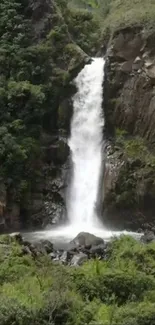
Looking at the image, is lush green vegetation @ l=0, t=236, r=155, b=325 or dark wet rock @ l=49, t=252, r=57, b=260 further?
dark wet rock @ l=49, t=252, r=57, b=260

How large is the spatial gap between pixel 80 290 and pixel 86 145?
19.8 m

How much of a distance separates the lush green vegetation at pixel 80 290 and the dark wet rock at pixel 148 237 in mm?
6878

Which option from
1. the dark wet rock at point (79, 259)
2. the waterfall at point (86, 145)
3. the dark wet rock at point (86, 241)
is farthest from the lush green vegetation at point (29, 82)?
the dark wet rock at point (79, 259)

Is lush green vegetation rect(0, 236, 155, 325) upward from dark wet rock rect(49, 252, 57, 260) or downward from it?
downward

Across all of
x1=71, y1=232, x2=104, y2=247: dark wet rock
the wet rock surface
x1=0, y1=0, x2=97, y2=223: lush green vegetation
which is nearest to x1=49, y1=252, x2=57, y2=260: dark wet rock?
the wet rock surface

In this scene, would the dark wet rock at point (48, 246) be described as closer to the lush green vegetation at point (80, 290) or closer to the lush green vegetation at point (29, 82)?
the lush green vegetation at point (80, 290)

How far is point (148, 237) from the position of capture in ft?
88.4

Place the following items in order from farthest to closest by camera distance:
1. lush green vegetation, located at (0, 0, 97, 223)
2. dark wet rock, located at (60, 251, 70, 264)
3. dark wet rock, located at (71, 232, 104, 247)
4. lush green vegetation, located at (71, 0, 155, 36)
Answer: lush green vegetation, located at (71, 0, 155, 36)
lush green vegetation, located at (0, 0, 97, 223)
dark wet rock, located at (71, 232, 104, 247)
dark wet rock, located at (60, 251, 70, 264)

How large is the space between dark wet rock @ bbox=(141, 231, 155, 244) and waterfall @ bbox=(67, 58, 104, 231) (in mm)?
3643

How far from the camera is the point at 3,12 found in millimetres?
37406

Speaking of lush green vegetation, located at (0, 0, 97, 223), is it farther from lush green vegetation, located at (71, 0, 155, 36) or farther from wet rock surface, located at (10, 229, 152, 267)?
wet rock surface, located at (10, 229, 152, 267)

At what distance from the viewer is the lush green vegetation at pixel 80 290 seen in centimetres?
1354

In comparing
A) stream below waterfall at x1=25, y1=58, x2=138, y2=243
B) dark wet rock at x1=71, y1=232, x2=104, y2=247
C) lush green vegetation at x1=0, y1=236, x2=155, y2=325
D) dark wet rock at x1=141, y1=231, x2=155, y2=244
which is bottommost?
lush green vegetation at x1=0, y1=236, x2=155, y2=325

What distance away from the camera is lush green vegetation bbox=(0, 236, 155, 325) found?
13539mm
